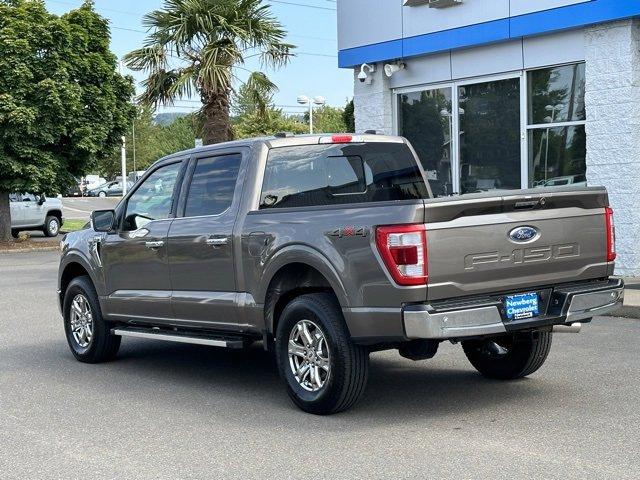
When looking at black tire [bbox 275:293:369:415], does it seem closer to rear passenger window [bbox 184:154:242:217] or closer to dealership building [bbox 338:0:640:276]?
rear passenger window [bbox 184:154:242:217]

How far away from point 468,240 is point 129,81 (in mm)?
23531

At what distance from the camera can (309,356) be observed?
7086 mm

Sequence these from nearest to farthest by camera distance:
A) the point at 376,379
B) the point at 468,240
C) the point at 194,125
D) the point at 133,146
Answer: the point at 468,240
the point at 376,379
the point at 194,125
the point at 133,146

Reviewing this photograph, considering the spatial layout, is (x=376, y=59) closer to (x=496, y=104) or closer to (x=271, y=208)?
(x=496, y=104)

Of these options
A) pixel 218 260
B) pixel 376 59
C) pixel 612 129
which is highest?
pixel 376 59

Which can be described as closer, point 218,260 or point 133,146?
point 218,260

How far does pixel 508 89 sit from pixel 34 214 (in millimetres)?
19966

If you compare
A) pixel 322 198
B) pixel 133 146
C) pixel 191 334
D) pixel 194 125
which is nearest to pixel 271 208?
pixel 322 198

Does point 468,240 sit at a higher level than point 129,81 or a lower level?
lower

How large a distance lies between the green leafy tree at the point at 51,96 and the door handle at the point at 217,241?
60.8ft

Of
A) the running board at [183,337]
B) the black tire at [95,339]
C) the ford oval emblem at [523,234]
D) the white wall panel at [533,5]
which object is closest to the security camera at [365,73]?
the white wall panel at [533,5]

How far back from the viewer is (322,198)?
8109mm

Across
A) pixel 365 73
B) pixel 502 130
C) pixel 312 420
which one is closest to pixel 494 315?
pixel 312 420

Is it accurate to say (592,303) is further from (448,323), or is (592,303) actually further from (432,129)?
(432,129)
